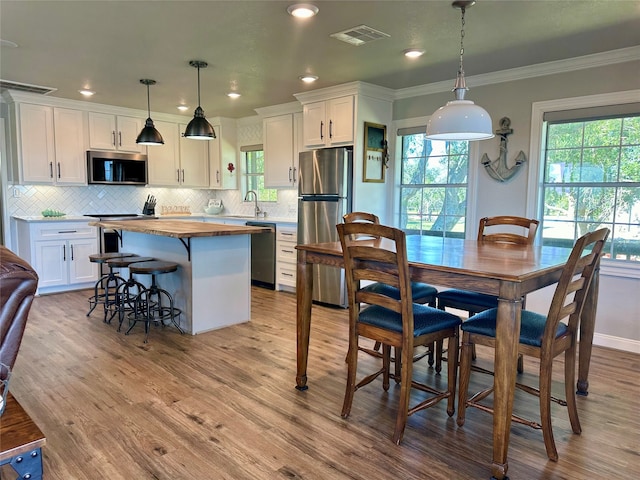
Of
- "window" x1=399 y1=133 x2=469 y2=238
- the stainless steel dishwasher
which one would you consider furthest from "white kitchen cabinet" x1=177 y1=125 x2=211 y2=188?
"window" x1=399 y1=133 x2=469 y2=238

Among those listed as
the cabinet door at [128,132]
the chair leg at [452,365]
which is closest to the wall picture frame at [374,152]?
the chair leg at [452,365]

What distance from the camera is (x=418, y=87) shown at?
4.73 m

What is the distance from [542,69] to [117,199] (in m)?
5.53

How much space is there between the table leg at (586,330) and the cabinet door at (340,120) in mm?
2761

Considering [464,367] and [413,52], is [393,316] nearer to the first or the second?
[464,367]

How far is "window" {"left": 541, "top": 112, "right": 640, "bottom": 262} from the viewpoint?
3.60 m

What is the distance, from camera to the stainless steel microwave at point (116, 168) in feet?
19.1

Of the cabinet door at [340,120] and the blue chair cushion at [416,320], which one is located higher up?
the cabinet door at [340,120]

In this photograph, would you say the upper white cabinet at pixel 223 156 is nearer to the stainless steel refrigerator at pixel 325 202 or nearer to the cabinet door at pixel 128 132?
the cabinet door at pixel 128 132

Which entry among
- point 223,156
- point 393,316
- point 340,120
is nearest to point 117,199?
point 223,156

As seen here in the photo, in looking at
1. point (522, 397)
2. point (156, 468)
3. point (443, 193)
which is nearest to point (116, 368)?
point (156, 468)

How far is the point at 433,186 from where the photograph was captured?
15.8 ft

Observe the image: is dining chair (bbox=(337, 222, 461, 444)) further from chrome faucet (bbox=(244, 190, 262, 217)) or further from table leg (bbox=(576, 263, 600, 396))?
chrome faucet (bbox=(244, 190, 262, 217))

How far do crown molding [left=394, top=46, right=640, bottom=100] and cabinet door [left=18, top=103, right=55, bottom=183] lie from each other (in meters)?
4.33
